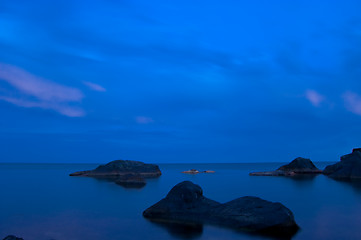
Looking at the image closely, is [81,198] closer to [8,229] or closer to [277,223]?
[8,229]

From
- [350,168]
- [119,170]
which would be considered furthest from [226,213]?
[119,170]

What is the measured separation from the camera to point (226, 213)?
1891 centimetres

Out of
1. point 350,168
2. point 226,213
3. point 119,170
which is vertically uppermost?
point 119,170

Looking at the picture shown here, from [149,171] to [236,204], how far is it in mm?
63830

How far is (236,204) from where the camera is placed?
19000 mm

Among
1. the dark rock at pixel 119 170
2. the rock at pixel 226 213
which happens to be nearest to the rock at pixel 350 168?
the dark rock at pixel 119 170

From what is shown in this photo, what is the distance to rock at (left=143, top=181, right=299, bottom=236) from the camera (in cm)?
1741

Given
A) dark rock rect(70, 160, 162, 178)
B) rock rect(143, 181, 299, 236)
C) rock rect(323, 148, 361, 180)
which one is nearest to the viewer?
rock rect(143, 181, 299, 236)

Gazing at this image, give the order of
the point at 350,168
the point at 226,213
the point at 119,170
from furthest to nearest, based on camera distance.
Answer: the point at 119,170, the point at 350,168, the point at 226,213

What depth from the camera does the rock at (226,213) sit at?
17.4 m

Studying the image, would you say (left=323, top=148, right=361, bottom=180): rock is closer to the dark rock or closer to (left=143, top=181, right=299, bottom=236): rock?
the dark rock

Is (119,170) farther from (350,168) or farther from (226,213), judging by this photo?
(226,213)

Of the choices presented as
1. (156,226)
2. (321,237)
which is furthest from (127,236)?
(321,237)

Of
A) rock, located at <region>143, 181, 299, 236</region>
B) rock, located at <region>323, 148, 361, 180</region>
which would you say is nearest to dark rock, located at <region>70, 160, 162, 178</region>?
rock, located at <region>323, 148, 361, 180</region>
